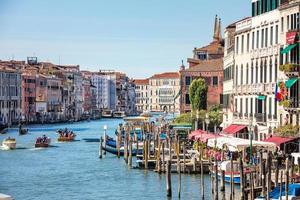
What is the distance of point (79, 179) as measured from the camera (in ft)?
107

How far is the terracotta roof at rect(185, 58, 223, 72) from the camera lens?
60334 mm

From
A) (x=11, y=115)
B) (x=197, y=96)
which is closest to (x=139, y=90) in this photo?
(x=11, y=115)

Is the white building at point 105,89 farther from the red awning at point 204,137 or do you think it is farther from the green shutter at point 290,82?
the green shutter at point 290,82

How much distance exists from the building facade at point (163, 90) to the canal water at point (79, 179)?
366 feet

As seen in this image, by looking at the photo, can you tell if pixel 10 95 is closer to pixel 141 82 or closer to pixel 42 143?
pixel 42 143

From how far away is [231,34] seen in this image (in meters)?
40.3

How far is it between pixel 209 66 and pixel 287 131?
33831 millimetres

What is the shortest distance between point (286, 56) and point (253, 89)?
161 inches

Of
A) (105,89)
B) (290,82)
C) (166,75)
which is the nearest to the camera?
(290,82)

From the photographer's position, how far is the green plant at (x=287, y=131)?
26.7 metres

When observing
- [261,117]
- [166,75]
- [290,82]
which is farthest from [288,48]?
[166,75]

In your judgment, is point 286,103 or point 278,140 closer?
point 278,140

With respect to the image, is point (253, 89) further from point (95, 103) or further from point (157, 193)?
point (95, 103)

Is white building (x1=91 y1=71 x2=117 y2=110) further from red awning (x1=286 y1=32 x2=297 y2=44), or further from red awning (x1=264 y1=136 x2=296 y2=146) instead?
red awning (x1=264 y1=136 x2=296 y2=146)
